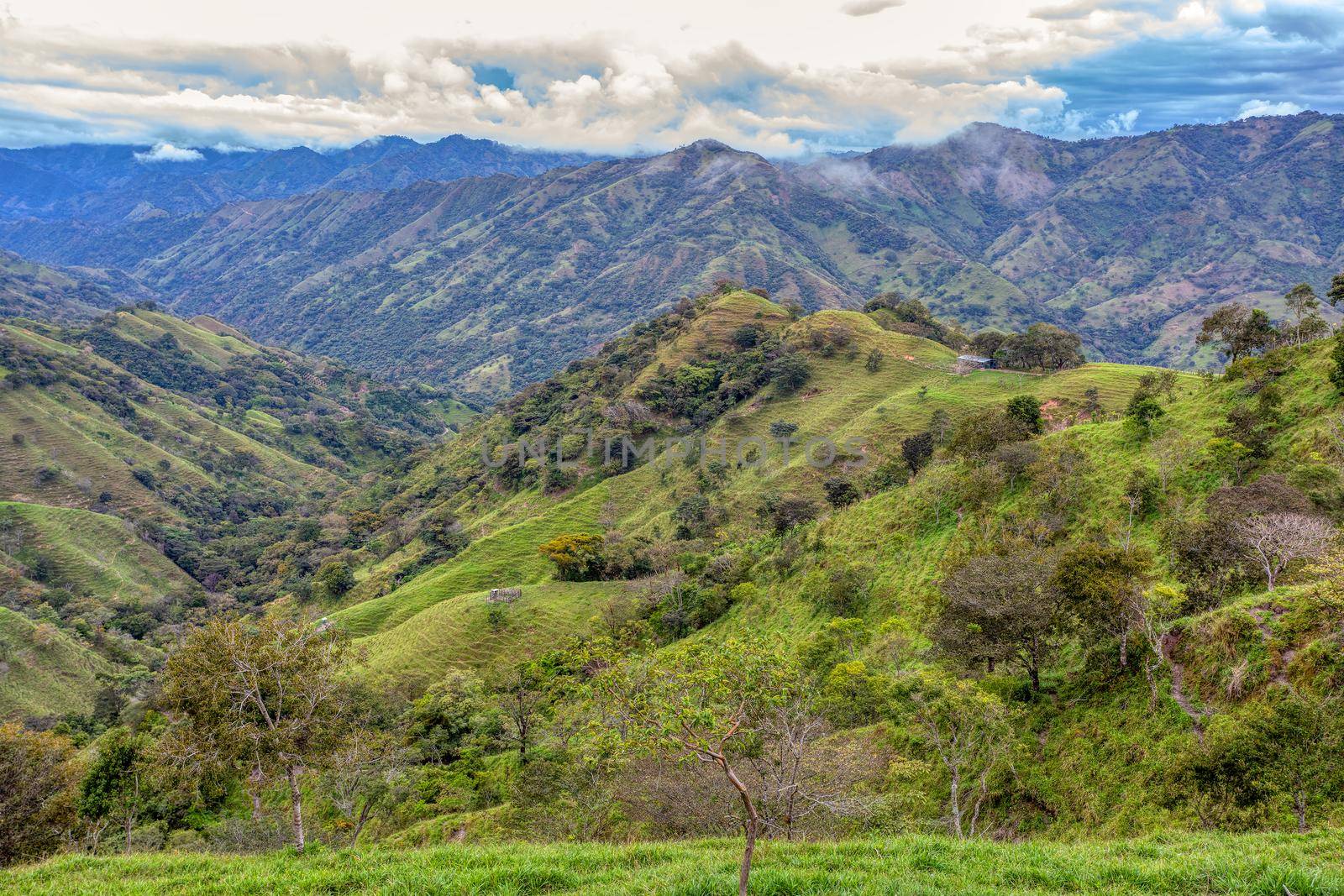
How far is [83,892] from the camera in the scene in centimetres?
1322

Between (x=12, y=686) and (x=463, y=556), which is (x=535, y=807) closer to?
(x=463, y=556)

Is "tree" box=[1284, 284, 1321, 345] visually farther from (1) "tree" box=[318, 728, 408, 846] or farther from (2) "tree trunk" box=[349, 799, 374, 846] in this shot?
(2) "tree trunk" box=[349, 799, 374, 846]

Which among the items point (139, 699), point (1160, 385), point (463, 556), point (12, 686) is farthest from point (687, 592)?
point (12, 686)

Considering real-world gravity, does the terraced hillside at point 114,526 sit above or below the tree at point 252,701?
below

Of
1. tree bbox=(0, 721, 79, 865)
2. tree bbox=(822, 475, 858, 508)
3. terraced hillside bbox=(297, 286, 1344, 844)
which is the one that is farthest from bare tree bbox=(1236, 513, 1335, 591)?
tree bbox=(0, 721, 79, 865)

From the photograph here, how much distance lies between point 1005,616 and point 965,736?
5.69 metres

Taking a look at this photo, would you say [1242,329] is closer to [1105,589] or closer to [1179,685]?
[1105,589]

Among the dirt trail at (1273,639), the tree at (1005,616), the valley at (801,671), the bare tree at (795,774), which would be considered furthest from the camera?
the tree at (1005,616)

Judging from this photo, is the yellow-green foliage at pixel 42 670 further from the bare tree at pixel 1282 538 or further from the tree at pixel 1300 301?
the tree at pixel 1300 301

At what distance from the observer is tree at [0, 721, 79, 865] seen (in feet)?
75.8

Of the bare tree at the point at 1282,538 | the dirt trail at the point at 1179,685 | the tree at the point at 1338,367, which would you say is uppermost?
the tree at the point at 1338,367

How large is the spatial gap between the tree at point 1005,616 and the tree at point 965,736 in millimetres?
2710

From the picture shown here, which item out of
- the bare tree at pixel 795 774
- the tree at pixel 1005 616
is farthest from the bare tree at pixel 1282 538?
the bare tree at pixel 795 774

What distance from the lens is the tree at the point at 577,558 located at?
7006 centimetres
